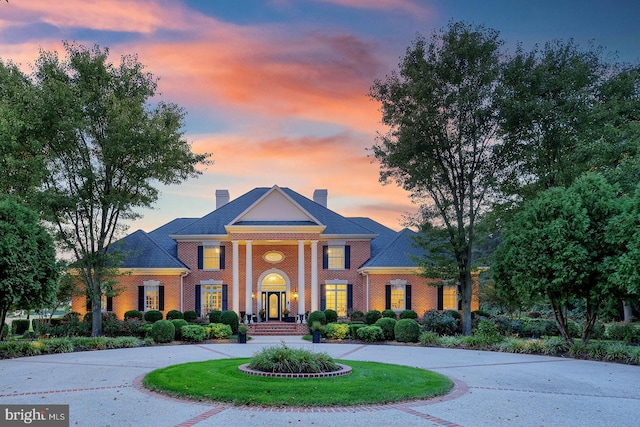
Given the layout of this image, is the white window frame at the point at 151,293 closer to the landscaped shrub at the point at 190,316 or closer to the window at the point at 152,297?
the window at the point at 152,297

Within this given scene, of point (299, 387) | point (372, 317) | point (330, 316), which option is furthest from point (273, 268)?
point (299, 387)

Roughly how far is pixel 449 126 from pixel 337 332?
10804mm

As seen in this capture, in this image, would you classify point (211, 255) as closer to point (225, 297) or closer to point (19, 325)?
point (225, 297)

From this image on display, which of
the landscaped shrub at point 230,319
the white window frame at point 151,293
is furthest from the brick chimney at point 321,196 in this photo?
the landscaped shrub at point 230,319

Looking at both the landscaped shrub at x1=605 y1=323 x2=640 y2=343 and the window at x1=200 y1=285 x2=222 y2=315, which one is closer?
the landscaped shrub at x1=605 y1=323 x2=640 y2=343

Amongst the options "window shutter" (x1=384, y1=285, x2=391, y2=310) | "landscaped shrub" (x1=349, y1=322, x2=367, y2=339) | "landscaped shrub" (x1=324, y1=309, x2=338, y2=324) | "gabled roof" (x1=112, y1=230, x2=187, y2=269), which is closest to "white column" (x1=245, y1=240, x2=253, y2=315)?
"gabled roof" (x1=112, y1=230, x2=187, y2=269)

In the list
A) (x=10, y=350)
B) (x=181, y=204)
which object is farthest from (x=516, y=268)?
(x=181, y=204)

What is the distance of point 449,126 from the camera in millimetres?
23766

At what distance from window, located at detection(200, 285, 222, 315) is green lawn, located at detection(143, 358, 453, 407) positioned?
65.1 ft

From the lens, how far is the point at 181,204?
3962cm

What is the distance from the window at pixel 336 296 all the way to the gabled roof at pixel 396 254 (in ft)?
7.08

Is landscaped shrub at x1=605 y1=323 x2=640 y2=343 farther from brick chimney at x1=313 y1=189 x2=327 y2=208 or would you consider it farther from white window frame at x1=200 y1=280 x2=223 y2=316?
white window frame at x1=200 y1=280 x2=223 y2=316

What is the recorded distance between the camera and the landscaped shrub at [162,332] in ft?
74.2

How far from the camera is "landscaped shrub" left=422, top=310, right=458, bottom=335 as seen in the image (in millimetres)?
24625
